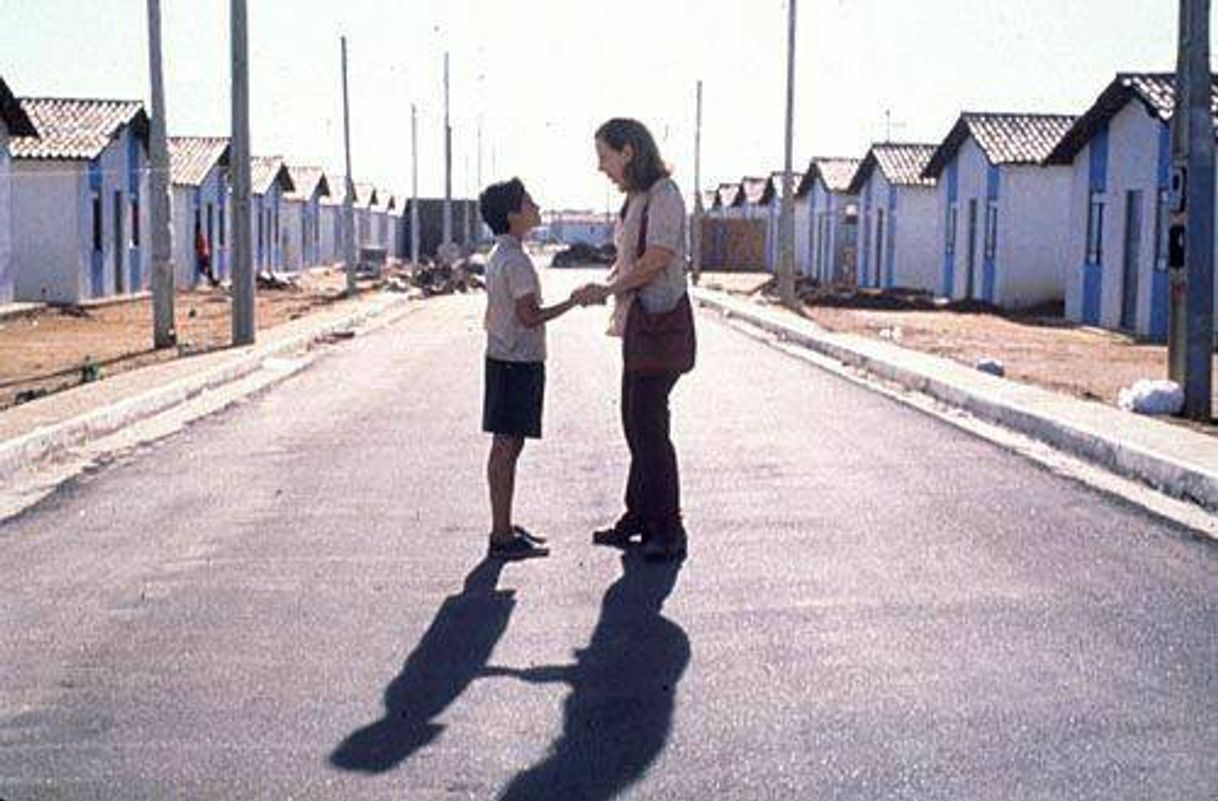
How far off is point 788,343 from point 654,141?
60.4 ft

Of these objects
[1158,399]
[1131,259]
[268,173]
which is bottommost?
[1158,399]

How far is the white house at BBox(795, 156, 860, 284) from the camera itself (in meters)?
53.5

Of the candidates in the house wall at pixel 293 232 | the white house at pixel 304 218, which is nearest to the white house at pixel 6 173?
the house wall at pixel 293 232

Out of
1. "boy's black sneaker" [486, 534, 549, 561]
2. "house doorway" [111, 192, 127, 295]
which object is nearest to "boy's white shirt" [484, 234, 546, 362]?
"boy's black sneaker" [486, 534, 549, 561]

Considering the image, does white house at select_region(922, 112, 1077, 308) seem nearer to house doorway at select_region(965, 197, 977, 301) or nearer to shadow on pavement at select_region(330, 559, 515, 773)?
house doorway at select_region(965, 197, 977, 301)

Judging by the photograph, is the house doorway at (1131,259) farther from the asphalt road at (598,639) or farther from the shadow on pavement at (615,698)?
the shadow on pavement at (615,698)

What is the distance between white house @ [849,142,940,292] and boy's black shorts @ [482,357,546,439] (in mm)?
37203

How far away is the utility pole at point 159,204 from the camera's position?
73.7ft

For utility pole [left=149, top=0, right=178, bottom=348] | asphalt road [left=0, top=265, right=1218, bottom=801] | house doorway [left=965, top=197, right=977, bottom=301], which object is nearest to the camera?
asphalt road [left=0, top=265, right=1218, bottom=801]

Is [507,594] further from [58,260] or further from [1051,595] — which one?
[58,260]

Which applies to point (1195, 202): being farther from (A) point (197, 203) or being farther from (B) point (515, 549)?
(A) point (197, 203)

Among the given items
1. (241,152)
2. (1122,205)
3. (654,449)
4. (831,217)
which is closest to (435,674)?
(654,449)

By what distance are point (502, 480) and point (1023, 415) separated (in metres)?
6.63

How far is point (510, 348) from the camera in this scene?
8.15 metres
